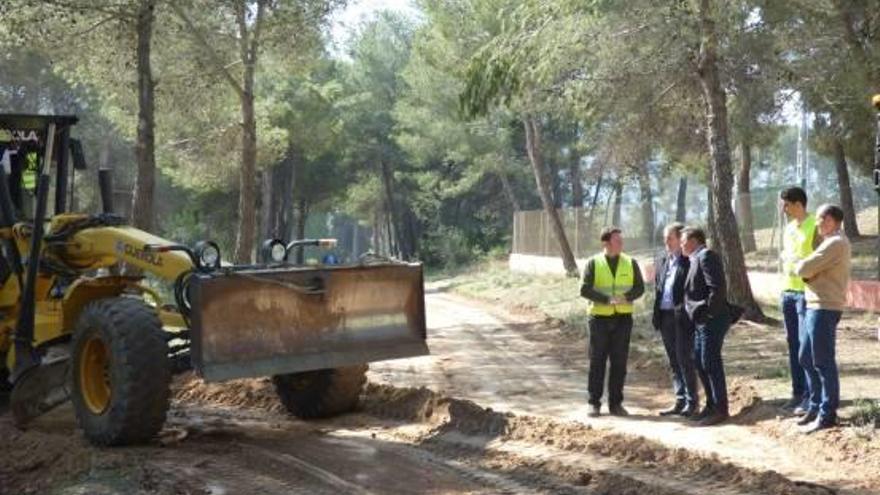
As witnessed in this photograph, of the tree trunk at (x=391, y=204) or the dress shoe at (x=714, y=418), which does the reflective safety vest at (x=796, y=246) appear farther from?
the tree trunk at (x=391, y=204)

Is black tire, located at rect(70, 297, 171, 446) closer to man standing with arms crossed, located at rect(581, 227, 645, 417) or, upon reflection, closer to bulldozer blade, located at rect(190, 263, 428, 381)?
bulldozer blade, located at rect(190, 263, 428, 381)

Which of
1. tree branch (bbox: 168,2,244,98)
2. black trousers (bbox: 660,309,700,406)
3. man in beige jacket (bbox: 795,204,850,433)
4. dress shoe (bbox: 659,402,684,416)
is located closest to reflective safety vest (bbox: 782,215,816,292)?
man in beige jacket (bbox: 795,204,850,433)

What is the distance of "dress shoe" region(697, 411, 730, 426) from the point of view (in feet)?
29.4

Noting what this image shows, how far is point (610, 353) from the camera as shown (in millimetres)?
9805

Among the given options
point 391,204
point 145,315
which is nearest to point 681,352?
point 145,315

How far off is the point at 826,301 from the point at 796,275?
71 cm

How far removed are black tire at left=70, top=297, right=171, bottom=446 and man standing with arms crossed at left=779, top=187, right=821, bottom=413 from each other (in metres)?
5.28

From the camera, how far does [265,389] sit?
10719 mm

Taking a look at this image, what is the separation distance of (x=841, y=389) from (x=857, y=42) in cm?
639

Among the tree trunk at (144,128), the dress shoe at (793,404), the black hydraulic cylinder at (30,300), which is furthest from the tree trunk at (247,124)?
the dress shoe at (793,404)

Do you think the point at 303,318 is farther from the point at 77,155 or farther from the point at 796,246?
the point at 796,246

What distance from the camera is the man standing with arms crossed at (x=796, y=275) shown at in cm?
887

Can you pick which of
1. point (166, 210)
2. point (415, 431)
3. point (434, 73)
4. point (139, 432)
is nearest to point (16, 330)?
point (139, 432)

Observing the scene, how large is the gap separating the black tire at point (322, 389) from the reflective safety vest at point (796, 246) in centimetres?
391
